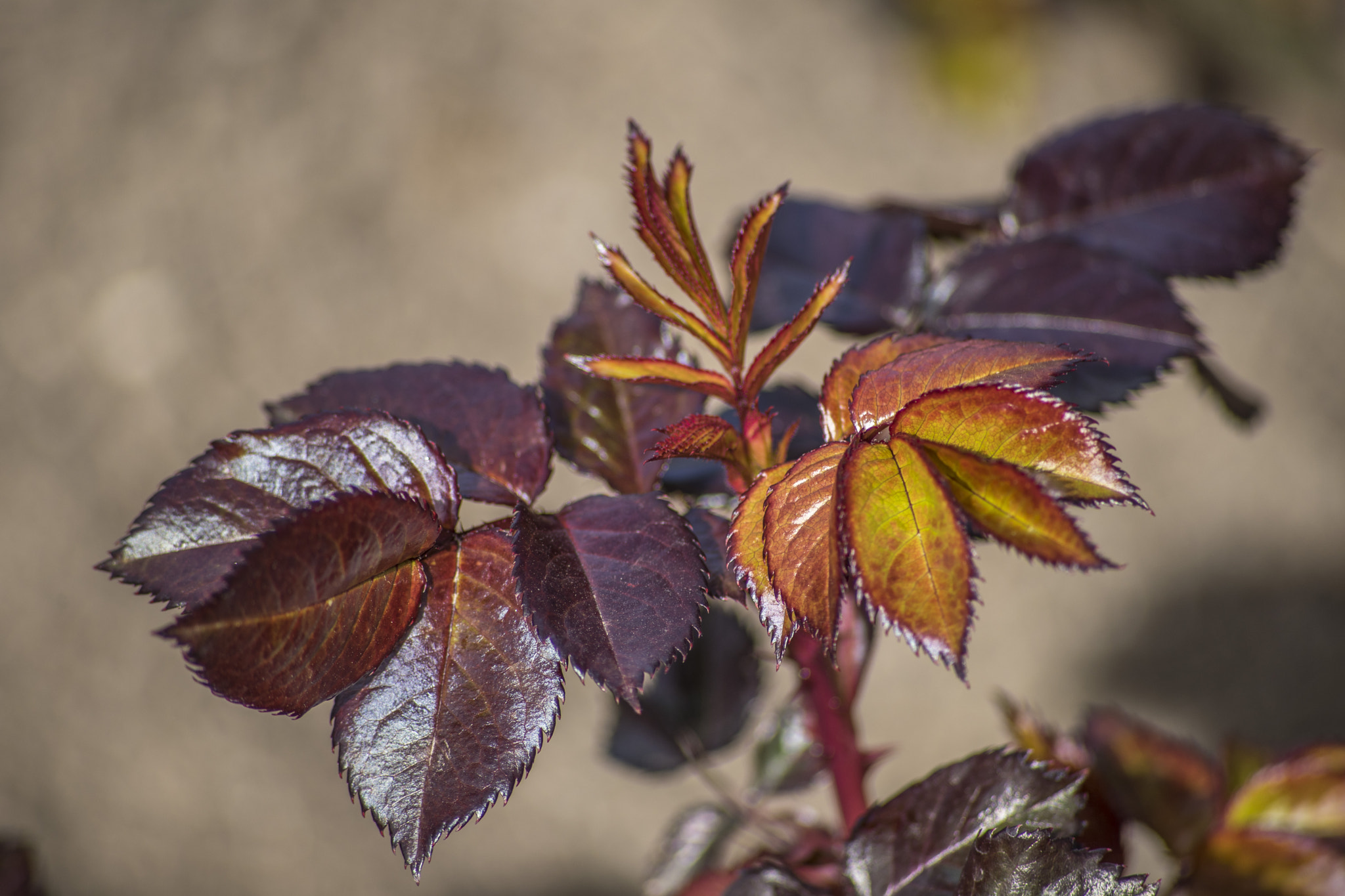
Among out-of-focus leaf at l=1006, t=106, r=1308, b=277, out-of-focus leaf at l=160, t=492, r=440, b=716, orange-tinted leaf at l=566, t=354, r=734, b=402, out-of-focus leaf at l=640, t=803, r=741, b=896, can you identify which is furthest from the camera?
out-of-focus leaf at l=640, t=803, r=741, b=896

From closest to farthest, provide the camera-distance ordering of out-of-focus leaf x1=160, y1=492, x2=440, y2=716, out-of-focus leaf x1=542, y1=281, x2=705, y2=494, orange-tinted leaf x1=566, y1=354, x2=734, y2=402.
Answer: out-of-focus leaf x1=160, y1=492, x2=440, y2=716, orange-tinted leaf x1=566, y1=354, x2=734, y2=402, out-of-focus leaf x1=542, y1=281, x2=705, y2=494

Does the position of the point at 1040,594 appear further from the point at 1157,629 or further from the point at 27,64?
the point at 27,64

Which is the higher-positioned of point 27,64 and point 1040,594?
point 27,64

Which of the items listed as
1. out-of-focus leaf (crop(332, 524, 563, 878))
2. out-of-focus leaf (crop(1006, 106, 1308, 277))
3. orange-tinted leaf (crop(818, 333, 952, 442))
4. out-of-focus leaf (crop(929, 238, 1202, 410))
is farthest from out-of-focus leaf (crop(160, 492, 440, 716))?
out-of-focus leaf (crop(1006, 106, 1308, 277))

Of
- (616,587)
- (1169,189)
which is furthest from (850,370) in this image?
(1169,189)

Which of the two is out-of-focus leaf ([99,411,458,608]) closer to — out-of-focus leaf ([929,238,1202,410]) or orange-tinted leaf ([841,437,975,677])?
orange-tinted leaf ([841,437,975,677])

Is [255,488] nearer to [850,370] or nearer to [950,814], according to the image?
[850,370]

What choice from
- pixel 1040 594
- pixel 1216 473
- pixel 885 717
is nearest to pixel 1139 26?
pixel 1216 473
